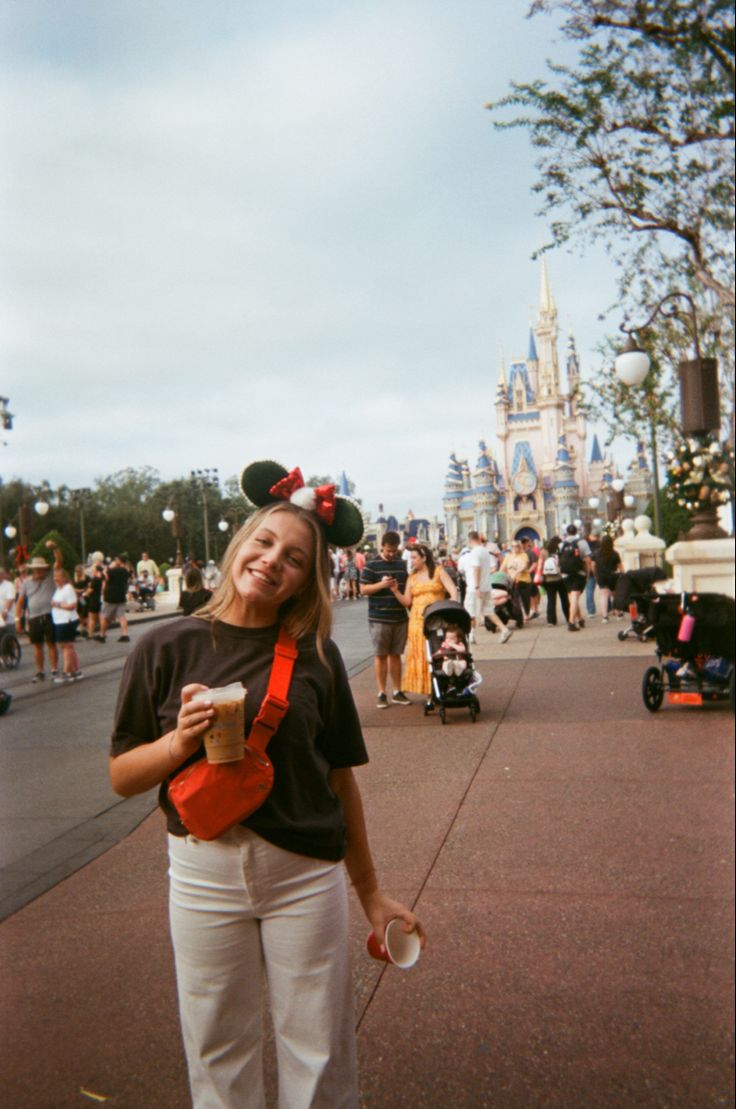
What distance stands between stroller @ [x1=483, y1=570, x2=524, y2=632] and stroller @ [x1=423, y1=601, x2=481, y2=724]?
184 inches

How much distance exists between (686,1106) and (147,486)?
5.42 feet

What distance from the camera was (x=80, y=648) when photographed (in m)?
11.4

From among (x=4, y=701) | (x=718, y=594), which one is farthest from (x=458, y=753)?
(x=4, y=701)

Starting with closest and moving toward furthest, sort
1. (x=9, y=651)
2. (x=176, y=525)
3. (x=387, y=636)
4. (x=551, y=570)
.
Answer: (x=176, y=525), (x=551, y=570), (x=387, y=636), (x=9, y=651)

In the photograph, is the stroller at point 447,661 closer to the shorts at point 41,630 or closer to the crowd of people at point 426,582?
the crowd of people at point 426,582

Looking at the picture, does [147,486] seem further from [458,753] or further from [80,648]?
[80,648]

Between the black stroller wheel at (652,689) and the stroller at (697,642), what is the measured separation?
470mm

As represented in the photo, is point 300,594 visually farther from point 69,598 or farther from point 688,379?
point 69,598

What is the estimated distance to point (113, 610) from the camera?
10484 mm

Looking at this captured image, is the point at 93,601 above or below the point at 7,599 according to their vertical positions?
below

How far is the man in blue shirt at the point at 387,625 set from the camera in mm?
3816

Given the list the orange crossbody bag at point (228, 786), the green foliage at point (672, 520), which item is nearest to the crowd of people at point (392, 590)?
the green foliage at point (672, 520)

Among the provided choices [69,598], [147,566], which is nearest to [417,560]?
[147,566]

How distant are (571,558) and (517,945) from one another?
909mm
